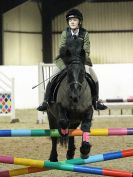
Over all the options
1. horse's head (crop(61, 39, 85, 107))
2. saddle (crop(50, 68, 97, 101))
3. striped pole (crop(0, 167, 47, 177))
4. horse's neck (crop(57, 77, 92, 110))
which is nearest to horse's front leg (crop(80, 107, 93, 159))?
horse's neck (crop(57, 77, 92, 110))

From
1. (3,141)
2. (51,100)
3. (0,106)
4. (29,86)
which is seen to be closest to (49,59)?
(29,86)

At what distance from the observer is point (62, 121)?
4.57m

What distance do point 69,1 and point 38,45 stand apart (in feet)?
8.97

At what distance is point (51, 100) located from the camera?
17.0 ft

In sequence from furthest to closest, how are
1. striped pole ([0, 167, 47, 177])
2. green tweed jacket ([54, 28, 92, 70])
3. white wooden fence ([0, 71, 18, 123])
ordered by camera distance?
white wooden fence ([0, 71, 18, 123])
green tweed jacket ([54, 28, 92, 70])
striped pole ([0, 167, 47, 177])

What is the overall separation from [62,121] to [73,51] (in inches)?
26.0

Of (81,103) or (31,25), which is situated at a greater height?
(31,25)

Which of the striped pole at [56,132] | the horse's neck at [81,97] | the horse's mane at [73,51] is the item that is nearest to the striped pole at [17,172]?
the striped pole at [56,132]

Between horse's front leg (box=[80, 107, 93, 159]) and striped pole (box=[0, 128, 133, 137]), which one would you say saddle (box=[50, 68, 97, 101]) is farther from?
striped pole (box=[0, 128, 133, 137])

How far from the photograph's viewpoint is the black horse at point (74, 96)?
452 cm

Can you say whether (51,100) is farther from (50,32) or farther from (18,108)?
(50,32)

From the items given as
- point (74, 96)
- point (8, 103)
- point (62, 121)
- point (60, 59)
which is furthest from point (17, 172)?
point (8, 103)

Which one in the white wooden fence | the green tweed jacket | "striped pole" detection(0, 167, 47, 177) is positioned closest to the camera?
"striped pole" detection(0, 167, 47, 177)

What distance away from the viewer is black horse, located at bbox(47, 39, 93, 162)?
4520 millimetres
